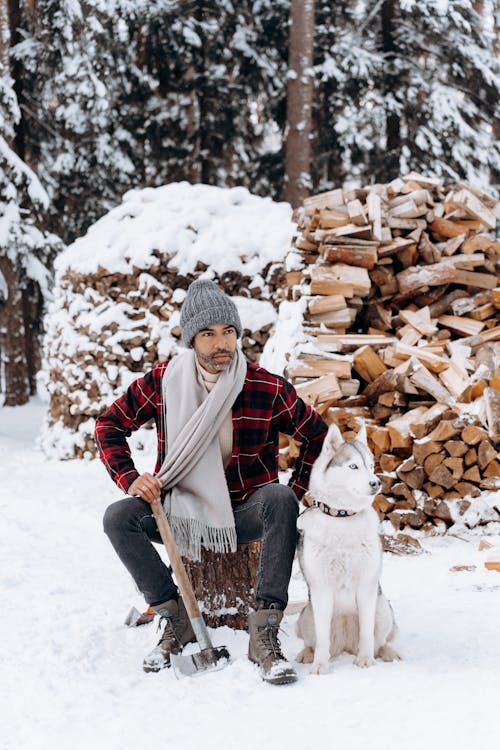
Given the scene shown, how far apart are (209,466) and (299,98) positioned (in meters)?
9.29

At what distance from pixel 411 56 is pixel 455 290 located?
27.1 feet

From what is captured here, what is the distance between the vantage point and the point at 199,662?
2480mm

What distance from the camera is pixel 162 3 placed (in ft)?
39.0

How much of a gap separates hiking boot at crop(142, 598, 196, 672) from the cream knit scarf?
0.22m

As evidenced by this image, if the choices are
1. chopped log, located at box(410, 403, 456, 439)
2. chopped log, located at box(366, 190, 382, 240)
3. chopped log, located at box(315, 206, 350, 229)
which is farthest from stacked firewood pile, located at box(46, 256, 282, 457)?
chopped log, located at box(410, 403, 456, 439)

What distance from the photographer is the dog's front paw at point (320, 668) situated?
94.5 inches

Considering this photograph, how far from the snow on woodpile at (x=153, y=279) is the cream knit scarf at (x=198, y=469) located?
15.2 feet

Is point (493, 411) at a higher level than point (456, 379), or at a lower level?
lower

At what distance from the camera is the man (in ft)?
8.51

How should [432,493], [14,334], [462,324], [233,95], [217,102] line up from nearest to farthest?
[432,493] → [462,324] → [14,334] → [217,102] → [233,95]

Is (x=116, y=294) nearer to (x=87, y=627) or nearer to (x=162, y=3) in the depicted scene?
(x=87, y=627)

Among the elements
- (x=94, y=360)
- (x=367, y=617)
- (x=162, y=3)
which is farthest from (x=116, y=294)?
(x=162, y=3)

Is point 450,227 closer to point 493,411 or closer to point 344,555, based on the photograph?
point 493,411

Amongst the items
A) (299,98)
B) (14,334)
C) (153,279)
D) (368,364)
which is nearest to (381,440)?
(368,364)
